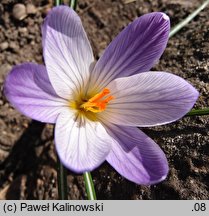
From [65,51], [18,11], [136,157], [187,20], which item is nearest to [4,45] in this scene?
[18,11]

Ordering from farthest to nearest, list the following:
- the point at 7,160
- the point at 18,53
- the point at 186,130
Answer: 1. the point at 18,53
2. the point at 7,160
3. the point at 186,130

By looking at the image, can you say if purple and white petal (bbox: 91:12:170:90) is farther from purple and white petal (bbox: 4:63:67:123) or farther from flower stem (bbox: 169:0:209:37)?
flower stem (bbox: 169:0:209:37)

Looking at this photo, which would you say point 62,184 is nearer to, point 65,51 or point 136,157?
point 136,157

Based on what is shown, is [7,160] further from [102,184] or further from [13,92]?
[13,92]

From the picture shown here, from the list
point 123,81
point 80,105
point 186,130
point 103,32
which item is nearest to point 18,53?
point 103,32

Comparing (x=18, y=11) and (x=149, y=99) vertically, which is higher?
(x=18, y=11)

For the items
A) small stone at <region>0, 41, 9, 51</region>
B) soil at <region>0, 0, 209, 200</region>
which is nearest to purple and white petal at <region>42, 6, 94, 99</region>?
soil at <region>0, 0, 209, 200</region>

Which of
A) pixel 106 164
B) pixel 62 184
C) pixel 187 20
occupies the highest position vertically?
pixel 187 20
